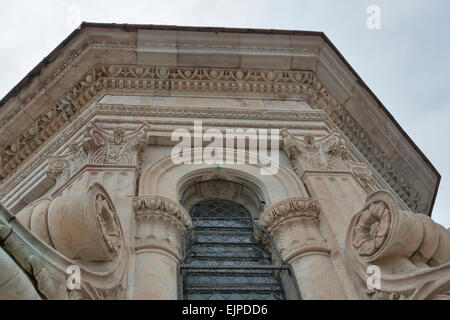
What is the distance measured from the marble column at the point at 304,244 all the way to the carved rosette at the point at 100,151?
232 centimetres

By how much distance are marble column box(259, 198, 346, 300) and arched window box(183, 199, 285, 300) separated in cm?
35

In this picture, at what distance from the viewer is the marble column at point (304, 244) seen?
5496 millimetres

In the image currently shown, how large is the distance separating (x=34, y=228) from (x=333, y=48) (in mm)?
7898

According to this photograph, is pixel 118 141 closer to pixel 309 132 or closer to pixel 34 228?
pixel 34 228

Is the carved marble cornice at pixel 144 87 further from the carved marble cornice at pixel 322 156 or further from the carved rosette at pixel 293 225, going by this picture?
the carved rosette at pixel 293 225

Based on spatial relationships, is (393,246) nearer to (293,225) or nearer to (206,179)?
(293,225)

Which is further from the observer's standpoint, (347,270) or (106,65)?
(106,65)

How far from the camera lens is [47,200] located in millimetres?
5781

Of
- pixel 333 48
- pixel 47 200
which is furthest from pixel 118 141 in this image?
pixel 333 48

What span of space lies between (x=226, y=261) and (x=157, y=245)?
1.09 metres

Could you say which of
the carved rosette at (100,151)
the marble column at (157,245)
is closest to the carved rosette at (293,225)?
the marble column at (157,245)

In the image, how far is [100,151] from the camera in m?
7.38

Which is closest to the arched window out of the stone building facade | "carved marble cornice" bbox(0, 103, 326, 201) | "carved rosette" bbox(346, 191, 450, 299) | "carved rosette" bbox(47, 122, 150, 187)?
the stone building facade
